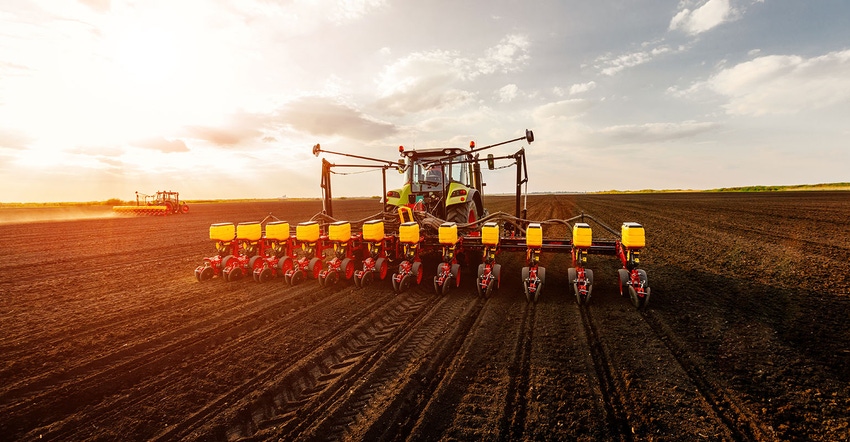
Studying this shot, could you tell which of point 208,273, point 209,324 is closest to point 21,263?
point 208,273

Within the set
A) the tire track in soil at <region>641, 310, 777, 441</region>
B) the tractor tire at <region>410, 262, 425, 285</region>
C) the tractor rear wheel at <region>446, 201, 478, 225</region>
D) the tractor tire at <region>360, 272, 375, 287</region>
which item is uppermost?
the tractor rear wheel at <region>446, 201, 478, 225</region>

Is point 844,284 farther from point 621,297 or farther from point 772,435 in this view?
point 772,435

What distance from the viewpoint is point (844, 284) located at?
6.84m

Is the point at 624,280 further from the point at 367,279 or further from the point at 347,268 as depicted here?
the point at 347,268

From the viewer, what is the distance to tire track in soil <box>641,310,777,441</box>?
278 cm

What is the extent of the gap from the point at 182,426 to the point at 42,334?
12.8ft

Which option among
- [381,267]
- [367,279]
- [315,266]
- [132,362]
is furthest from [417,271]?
[132,362]

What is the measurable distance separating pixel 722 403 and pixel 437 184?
7.04m

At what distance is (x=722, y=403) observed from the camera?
3.17 meters

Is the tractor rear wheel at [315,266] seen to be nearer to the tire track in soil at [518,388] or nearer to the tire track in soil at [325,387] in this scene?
the tire track in soil at [325,387]

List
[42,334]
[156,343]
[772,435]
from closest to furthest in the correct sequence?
1. [772,435]
2. [156,343]
3. [42,334]

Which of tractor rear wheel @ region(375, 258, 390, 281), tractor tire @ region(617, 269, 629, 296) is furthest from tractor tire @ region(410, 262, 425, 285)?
tractor tire @ region(617, 269, 629, 296)

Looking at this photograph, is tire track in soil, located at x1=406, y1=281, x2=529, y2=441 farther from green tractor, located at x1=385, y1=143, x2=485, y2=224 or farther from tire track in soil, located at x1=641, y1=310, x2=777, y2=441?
green tractor, located at x1=385, y1=143, x2=485, y2=224

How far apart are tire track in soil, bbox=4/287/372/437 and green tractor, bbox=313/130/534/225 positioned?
3957 millimetres
